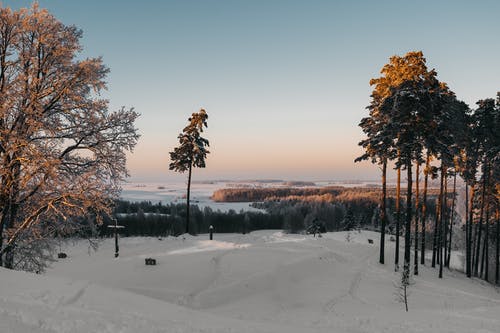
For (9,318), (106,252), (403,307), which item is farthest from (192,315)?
(106,252)

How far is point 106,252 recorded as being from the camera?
24.0 metres

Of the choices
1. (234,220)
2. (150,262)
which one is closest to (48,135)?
(150,262)

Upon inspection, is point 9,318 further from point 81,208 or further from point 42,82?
point 42,82

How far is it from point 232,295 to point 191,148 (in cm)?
2005

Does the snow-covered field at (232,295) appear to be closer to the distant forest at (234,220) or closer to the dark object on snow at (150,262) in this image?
the dark object on snow at (150,262)

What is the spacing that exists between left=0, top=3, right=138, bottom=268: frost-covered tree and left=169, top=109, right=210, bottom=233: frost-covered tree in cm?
2066

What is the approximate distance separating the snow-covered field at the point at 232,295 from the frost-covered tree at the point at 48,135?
3079mm

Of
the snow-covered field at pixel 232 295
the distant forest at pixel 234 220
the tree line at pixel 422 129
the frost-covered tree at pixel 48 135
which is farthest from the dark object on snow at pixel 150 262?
the distant forest at pixel 234 220

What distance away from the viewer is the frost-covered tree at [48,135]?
10750mm

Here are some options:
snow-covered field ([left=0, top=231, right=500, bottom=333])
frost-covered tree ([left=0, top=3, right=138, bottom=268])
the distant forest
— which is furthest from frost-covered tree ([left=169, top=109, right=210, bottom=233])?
the distant forest

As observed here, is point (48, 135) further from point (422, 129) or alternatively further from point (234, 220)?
point (234, 220)

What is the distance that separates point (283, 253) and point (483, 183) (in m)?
19.6

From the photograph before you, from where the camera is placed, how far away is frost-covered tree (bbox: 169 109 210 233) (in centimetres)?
3328

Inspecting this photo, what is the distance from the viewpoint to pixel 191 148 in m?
33.4
